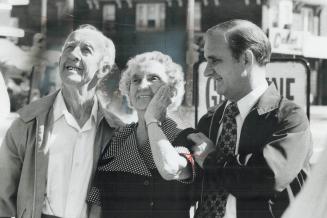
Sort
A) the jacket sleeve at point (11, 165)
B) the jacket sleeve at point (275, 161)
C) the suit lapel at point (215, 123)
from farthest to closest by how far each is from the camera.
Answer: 1. the jacket sleeve at point (11, 165)
2. the suit lapel at point (215, 123)
3. the jacket sleeve at point (275, 161)

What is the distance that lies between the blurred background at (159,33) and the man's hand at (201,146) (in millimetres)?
70

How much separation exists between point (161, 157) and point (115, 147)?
262 millimetres

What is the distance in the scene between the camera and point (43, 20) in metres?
3.24

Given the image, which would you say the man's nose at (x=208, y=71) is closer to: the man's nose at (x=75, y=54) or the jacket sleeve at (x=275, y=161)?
the jacket sleeve at (x=275, y=161)

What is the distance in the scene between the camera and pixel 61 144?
3.38 meters

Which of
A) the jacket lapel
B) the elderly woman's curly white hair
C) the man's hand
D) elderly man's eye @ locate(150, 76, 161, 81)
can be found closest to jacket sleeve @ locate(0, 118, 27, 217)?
the elderly woman's curly white hair

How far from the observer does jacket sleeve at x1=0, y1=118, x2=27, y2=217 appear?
11.1 ft

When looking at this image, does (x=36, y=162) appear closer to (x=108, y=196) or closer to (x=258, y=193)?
(x=108, y=196)

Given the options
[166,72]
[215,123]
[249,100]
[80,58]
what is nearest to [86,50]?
[80,58]

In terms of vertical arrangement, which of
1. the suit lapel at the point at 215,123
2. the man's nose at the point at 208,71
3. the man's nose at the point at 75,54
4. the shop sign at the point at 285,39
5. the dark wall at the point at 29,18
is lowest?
the suit lapel at the point at 215,123

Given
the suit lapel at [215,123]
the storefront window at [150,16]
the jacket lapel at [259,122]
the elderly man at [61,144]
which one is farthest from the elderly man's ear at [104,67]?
the jacket lapel at [259,122]

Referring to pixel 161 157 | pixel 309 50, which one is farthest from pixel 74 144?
pixel 309 50

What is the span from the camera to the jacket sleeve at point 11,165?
11.1 feet

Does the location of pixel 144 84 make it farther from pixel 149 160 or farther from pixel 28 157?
pixel 28 157
